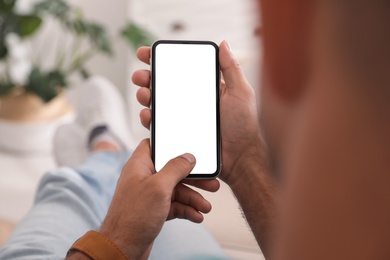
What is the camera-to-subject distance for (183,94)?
0.35 m

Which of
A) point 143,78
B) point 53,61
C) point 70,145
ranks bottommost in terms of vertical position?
point 70,145

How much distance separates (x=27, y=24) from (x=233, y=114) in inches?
40.0

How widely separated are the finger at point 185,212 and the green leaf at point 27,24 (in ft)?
3.23

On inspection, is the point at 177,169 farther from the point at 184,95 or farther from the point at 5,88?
the point at 5,88

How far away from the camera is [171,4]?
1.29m

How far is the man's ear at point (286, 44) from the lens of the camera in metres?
0.18

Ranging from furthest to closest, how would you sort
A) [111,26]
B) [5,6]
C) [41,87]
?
[111,26] < [41,87] < [5,6]

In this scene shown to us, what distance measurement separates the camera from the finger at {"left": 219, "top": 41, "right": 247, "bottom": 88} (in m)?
0.34

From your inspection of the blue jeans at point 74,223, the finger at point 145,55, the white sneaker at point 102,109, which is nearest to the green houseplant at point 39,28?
the white sneaker at point 102,109

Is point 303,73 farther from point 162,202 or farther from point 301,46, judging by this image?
point 162,202

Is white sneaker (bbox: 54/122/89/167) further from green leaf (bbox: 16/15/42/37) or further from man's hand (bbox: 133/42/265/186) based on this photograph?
man's hand (bbox: 133/42/265/186)

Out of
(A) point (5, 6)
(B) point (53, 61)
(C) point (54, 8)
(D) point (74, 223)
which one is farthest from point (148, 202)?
(B) point (53, 61)

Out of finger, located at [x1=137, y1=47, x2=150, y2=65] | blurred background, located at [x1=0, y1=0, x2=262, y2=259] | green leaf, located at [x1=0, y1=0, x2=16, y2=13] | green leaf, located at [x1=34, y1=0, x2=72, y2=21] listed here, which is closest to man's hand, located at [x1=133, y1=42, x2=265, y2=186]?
finger, located at [x1=137, y1=47, x2=150, y2=65]

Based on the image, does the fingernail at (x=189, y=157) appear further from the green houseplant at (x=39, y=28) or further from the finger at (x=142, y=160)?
the green houseplant at (x=39, y=28)
